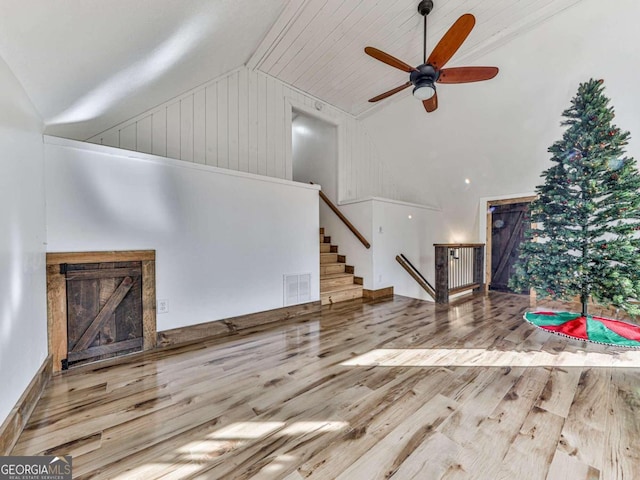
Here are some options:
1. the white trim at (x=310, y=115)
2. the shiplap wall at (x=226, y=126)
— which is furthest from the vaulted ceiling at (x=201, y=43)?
the white trim at (x=310, y=115)

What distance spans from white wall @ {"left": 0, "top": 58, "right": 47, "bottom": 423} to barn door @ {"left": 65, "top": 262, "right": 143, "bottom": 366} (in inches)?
7.3

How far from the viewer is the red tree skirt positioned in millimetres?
2629

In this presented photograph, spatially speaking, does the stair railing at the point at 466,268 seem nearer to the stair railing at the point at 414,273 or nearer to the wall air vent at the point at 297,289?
the stair railing at the point at 414,273

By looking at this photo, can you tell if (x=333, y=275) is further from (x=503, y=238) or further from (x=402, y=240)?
(x=503, y=238)

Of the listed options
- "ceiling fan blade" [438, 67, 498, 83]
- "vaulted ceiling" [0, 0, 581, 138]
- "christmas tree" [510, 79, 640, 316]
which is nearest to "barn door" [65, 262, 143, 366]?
"vaulted ceiling" [0, 0, 581, 138]

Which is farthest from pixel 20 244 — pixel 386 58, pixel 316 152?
pixel 316 152

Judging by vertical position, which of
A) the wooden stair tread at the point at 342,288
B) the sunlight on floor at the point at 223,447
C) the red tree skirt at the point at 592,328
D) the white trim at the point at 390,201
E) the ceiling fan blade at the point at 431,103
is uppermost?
the ceiling fan blade at the point at 431,103

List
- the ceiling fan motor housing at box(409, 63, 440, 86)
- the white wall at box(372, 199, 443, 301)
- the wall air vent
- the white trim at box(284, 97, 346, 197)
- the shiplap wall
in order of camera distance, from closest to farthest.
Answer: the ceiling fan motor housing at box(409, 63, 440, 86) → the shiplap wall → the wall air vent → the white trim at box(284, 97, 346, 197) → the white wall at box(372, 199, 443, 301)

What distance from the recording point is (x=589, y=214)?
290 cm

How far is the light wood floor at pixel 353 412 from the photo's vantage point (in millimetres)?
1223

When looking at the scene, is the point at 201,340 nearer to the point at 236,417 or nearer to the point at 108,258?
the point at 108,258

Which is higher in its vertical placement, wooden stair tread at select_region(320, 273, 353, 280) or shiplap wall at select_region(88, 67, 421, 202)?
shiplap wall at select_region(88, 67, 421, 202)

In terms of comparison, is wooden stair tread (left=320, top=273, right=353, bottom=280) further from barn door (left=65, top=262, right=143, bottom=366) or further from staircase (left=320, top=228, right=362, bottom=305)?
barn door (left=65, top=262, right=143, bottom=366)

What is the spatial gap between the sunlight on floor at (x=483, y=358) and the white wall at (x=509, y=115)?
2.88 meters
